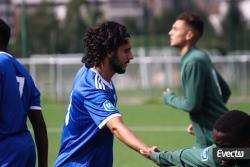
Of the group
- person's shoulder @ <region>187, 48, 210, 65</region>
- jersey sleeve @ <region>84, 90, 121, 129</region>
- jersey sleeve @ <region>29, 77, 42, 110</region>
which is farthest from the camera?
person's shoulder @ <region>187, 48, 210, 65</region>

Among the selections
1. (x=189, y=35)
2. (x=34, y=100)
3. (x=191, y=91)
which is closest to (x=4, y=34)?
(x=34, y=100)

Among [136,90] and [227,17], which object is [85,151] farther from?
[227,17]

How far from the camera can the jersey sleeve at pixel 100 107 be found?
16.0 ft

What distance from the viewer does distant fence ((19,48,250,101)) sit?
25.0 meters

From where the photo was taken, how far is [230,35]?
29000mm

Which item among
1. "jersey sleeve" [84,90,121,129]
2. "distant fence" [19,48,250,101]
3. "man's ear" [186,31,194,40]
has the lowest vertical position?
"distant fence" [19,48,250,101]

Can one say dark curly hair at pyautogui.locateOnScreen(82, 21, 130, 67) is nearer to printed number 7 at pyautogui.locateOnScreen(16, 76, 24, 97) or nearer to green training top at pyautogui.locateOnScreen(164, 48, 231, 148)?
printed number 7 at pyautogui.locateOnScreen(16, 76, 24, 97)

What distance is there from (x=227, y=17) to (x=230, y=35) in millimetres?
1738

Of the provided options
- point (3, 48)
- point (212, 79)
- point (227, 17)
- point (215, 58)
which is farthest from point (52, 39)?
point (3, 48)

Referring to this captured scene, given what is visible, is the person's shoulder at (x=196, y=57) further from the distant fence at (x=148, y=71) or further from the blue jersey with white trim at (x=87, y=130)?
the distant fence at (x=148, y=71)

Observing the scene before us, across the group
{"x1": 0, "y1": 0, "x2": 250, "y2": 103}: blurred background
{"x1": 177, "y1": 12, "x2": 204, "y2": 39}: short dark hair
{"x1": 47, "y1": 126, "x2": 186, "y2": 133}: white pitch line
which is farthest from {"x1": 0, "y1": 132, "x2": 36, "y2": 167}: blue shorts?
{"x1": 0, "y1": 0, "x2": 250, "y2": 103}: blurred background

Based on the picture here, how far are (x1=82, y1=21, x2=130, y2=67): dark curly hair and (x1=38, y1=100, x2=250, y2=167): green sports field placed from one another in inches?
213

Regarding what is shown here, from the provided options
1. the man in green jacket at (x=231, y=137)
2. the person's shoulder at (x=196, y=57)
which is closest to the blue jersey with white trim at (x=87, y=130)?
the man in green jacket at (x=231, y=137)

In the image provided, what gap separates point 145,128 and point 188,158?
38.2 feet
